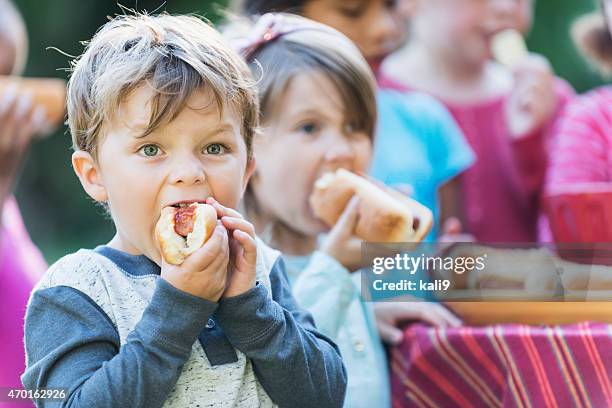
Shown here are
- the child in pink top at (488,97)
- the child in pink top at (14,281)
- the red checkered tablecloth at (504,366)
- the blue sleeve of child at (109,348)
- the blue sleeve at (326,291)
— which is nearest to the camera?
the blue sleeve of child at (109,348)

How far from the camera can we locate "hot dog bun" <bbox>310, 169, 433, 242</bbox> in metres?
1.65

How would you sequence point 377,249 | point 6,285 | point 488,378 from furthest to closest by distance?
1. point 6,285
2. point 377,249
3. point 488,378

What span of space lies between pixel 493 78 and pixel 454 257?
862 millimetres

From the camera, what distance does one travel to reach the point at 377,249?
1.65 m

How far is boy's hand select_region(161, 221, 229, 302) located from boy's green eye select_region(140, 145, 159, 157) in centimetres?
14

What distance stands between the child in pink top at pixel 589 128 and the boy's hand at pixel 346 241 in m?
0.73

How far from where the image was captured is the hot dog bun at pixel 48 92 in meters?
2.06

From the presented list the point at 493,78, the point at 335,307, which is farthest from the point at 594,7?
the point at 335,307

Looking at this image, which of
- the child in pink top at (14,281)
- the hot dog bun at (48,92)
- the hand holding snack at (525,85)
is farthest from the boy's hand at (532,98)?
the child in pink top at (14,281)

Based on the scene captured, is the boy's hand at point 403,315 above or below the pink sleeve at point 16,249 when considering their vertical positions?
above

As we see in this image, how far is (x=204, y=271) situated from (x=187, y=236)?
0.05 m

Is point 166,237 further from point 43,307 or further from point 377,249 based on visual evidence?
point 377,249

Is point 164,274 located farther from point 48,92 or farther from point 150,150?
point 48,92

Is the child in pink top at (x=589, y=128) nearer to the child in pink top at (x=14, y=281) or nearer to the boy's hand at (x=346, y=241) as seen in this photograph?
the boy's hand at (x=346, y=241)
